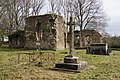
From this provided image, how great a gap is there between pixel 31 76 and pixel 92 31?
2873cm

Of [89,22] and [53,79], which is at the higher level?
[89,22]

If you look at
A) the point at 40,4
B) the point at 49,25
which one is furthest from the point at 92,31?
the point at 40,4

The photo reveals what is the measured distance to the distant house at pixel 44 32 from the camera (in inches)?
1000

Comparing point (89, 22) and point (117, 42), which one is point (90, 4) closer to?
point (89, 22)

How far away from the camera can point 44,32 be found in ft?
84.8

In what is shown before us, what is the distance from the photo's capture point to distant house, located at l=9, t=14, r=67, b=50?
25391 millimetres

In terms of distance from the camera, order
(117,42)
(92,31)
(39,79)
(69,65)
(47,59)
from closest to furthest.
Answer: (39,79) → (69,65) → (47,59) → (117,42) → (92,31)

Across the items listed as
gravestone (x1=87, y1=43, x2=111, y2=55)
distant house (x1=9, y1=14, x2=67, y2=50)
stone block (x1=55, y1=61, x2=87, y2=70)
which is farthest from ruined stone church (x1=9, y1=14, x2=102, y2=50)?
stone block (x1=55, y1=61, x2=87, y2=70)

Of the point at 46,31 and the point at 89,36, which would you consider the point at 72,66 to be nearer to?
the point at 46,31

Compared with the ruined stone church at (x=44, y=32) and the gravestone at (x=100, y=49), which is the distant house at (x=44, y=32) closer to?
the ruined stone church at (x=44, y=32)

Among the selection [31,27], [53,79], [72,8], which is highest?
[72,8]

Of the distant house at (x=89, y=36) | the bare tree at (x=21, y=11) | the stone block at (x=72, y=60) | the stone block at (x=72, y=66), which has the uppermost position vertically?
the bare tree at (x=21, y=11)

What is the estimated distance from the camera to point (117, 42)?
3253cm

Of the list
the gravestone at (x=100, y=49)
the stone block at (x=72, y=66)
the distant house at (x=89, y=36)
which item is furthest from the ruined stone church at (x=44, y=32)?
the stone block at (x=72, y=66)
